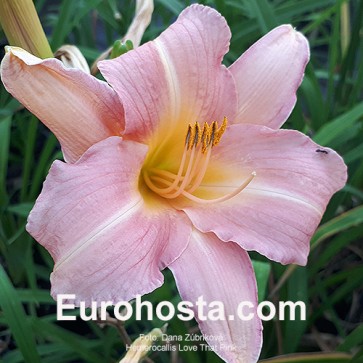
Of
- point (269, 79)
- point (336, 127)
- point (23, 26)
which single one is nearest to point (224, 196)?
point (269, 79)

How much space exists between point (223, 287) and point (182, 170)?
143 mm

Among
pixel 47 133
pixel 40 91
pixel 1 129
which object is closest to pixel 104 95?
pixel 40 91

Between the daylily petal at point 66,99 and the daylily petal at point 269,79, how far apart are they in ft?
0.57

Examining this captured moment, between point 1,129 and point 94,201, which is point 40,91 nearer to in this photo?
point 94,201

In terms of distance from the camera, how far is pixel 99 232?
570 mm

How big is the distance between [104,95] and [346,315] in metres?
0.83

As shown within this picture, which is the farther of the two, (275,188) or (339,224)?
(339,224)

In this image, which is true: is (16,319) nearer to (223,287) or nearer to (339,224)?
(223,287)

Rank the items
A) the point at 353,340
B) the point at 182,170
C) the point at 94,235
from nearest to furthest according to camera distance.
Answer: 1. the point at 94,235
2. the point at 182,170
3. the point at 353,340

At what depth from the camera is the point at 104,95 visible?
1.98 ft

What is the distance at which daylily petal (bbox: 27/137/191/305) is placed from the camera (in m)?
0.55

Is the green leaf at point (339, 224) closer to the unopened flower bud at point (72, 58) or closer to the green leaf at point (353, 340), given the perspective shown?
the green leaf at point (353, 340)

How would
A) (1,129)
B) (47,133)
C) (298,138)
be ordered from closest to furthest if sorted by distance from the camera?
(298,138)
(1,129)
(47,133)

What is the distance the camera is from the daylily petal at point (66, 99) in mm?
560
